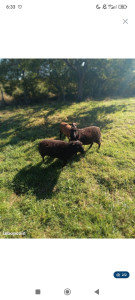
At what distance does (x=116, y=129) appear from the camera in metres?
8.28

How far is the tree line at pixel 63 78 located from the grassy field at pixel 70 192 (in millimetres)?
13114

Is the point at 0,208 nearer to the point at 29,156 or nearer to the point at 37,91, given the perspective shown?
the point at 29,156

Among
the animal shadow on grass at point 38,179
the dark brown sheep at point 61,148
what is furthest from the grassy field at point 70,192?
the dark brown sheep at point 61,148

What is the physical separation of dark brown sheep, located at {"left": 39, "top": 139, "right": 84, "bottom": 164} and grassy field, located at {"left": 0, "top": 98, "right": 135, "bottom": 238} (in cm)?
68

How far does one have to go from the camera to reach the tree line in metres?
15.4

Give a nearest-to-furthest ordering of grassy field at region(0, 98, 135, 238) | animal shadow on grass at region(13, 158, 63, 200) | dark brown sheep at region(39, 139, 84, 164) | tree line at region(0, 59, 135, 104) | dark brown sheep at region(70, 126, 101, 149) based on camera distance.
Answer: grassy field at region(0, 98, 135, 238) < animal shadow on grass at region(13, 158, 63, 200) < dark brown sheep at region(39, 139, 84, 164) < dark brown sheep at region(70, 126, 101, 149) < tree line at region(0, 59, 135, 104)

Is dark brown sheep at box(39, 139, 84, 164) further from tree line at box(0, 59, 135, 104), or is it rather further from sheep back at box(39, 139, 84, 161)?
tree line at box(0, 59, 135, 104)

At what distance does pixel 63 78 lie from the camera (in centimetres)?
1811

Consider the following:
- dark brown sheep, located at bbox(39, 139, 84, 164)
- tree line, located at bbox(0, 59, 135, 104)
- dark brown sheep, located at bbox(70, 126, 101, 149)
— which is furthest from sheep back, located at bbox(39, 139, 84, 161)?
tree line, located at bbox(0, 59, 135, 104)

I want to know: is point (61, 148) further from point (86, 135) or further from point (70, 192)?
point (70, 192)

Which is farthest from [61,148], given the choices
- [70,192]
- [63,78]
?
[63,78]

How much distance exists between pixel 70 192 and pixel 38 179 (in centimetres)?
141
